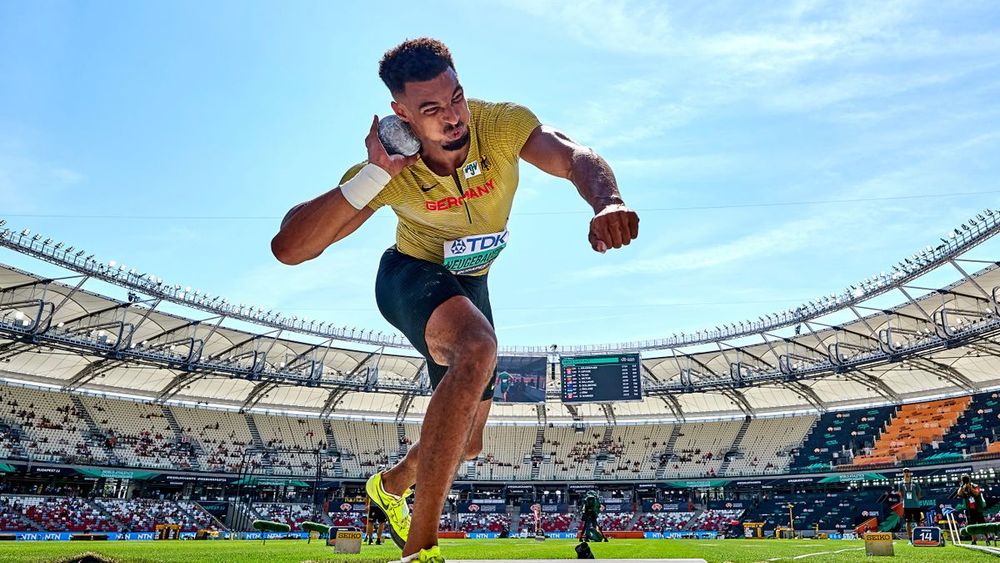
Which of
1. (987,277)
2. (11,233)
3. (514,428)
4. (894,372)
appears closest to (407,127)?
(11,233)

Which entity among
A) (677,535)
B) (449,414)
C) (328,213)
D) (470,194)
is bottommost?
(677,535)

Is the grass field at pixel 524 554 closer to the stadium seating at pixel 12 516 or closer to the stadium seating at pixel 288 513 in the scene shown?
the stadium seating at pixel 12 516

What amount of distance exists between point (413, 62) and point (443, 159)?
602 mm

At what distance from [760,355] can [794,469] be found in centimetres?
933

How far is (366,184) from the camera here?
326cm

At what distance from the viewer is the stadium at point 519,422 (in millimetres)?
36375

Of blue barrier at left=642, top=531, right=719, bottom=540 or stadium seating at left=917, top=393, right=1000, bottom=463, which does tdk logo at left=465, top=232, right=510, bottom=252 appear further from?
stadium seating at left=917, top=393, right=1000, bottom=463

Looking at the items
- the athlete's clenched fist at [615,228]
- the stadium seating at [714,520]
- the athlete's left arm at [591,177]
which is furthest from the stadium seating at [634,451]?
the athlete's clenched fist at [615,228]

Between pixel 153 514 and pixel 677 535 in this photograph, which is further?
pixel 677 535

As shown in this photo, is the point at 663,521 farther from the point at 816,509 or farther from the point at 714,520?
the point at 816,509

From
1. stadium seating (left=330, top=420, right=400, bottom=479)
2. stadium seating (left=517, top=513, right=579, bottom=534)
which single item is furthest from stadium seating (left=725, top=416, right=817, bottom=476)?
stadium seating (left=330, top=420, right=400, bottom=479)

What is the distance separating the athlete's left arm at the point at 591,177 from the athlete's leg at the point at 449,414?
895 millimetres

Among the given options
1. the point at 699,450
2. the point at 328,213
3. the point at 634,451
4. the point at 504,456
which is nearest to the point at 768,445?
the point at 699,450

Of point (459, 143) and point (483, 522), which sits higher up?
point (459, 143)
